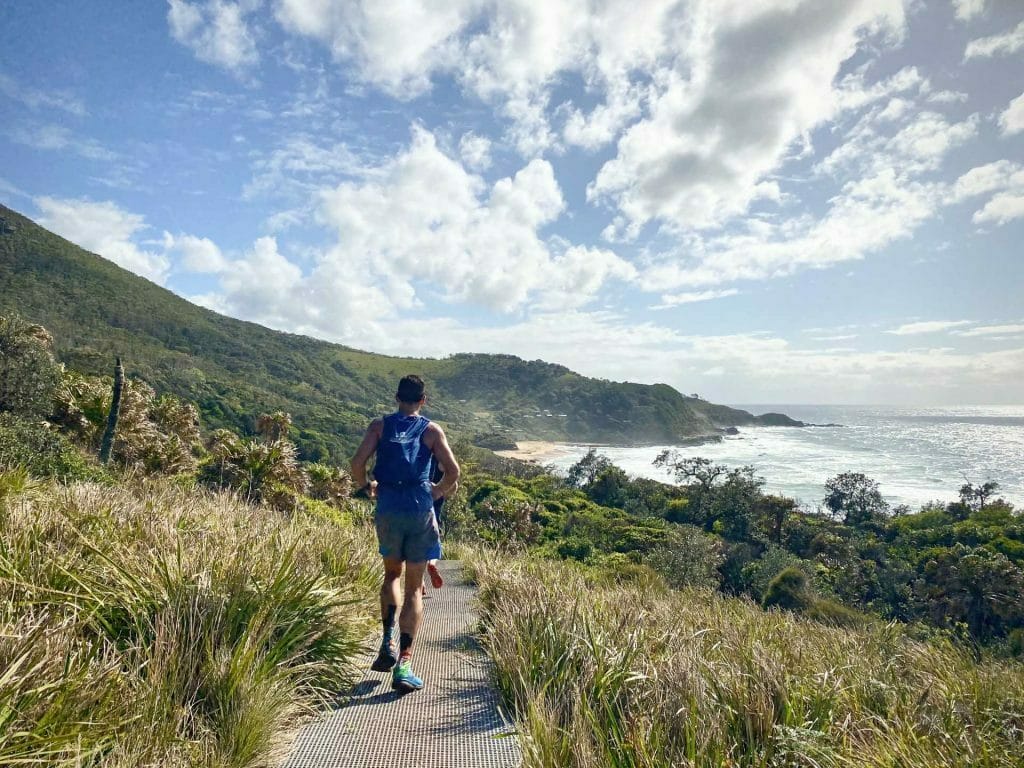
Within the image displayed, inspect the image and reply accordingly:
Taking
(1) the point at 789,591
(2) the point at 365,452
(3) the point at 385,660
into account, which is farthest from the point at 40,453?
(1) the point at 789,591

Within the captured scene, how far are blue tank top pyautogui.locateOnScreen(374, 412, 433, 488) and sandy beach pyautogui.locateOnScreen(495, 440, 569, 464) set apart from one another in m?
92.2

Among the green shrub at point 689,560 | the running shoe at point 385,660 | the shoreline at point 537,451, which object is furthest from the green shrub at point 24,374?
the shoreline at point 537,451

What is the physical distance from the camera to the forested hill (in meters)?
79.8

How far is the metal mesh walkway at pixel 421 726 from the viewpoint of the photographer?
8.20 ft

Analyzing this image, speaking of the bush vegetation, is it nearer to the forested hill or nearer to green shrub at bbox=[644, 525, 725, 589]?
green shrub at bbox=[644, 525, 725, 589]

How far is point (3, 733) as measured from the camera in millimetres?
1771

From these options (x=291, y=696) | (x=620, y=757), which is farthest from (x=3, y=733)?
(x=620, y=757)

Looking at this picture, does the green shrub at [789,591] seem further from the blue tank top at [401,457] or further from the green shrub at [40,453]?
the blue tank top at [401,457]

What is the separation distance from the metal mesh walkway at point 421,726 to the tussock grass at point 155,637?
17 cm

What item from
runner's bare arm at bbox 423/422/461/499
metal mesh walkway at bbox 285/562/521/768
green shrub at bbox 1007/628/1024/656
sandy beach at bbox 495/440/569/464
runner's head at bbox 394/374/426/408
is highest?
runner's head at bbox 394/374/426/408

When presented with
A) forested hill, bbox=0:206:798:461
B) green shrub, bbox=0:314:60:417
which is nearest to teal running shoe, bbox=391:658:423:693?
green shrub, bbox=0:314:60:417

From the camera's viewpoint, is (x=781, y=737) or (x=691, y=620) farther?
(x=691, y=620)

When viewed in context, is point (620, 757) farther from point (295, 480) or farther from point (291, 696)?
point (295, 480)

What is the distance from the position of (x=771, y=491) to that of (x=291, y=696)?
232ft
